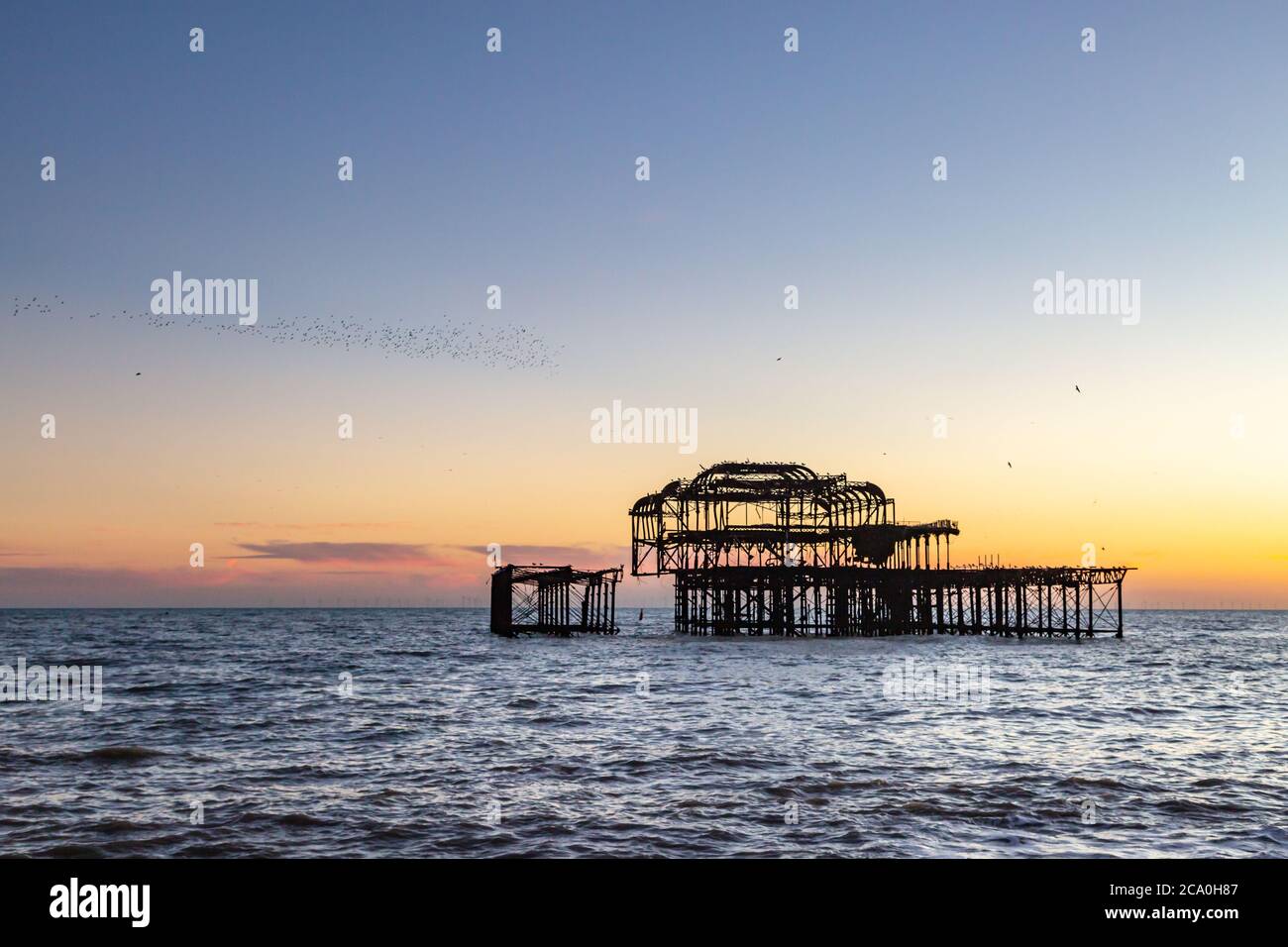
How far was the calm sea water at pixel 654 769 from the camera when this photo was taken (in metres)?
13.5

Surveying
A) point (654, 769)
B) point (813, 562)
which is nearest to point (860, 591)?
point (813, 562)

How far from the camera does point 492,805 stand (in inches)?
604

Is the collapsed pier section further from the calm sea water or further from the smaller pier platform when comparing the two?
the calm sea water

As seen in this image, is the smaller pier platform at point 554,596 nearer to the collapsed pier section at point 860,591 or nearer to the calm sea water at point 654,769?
the collapsed pier section at point 860,591

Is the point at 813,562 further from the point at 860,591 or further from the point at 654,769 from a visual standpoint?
the point at 654,769

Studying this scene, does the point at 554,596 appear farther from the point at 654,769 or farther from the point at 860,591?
the point at 654,769

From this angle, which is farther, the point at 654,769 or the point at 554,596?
the point at 554,596

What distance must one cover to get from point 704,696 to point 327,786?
626 inches

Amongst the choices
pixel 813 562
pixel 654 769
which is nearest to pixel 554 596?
pixel 813 562

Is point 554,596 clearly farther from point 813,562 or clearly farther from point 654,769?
point 654,769

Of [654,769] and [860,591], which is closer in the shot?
[654,769]

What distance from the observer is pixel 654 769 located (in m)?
18.3

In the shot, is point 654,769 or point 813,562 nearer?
point 654,769
